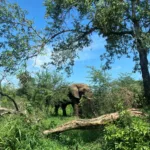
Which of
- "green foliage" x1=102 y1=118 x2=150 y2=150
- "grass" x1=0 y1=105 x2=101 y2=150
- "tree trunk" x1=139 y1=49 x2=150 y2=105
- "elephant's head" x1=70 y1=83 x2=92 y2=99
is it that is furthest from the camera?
"elephant's head" x1=70 y1=83 x2=92 y2=99

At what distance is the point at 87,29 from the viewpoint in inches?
598

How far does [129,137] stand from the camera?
9867mm

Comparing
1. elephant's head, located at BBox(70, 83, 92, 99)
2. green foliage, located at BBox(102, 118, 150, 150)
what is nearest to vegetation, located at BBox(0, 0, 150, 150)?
green foliage, located at BBox(102, 118, 150, 150)

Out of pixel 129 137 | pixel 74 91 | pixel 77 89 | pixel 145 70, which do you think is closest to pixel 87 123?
pixel 129 137

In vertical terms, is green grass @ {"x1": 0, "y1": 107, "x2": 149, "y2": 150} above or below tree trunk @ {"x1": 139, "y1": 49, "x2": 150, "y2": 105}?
below

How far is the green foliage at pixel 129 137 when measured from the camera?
9711 millimetres

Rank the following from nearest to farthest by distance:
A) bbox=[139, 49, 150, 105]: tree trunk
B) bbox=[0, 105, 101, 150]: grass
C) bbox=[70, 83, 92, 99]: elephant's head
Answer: bbox=[0, 105, 101, 150]: grass → bbox=[139, 49, 150, 105]: tree trunk → bbox=[70, 83, 92, 99]: elephant's head

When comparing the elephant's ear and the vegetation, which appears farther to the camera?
the elephant's ear

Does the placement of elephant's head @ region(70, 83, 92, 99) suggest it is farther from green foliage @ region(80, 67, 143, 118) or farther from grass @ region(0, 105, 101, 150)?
grass @ region(0, 105, 101, 150)

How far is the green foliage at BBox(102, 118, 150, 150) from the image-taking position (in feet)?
31.9

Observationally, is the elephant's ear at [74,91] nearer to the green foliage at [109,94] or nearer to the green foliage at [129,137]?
the green foliage at [109,94]

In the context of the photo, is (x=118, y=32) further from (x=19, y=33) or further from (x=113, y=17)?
(x=19, y=33)

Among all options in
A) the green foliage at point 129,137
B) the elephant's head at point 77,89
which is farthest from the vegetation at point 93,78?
the elephant's head at point 77,89

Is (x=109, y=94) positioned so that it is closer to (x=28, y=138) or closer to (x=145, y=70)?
(x=145, y=70)
